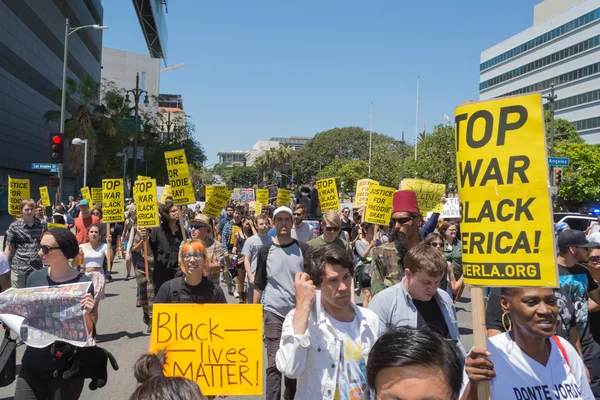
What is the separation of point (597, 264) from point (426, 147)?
3964 centimetres

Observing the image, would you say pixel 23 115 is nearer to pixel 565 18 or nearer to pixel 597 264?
pixel 597 264

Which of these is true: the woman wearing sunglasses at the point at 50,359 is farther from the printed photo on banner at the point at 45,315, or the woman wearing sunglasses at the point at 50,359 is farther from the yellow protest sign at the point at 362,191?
the yellow protest sign at the point at 362,191

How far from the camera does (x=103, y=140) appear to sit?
141ft

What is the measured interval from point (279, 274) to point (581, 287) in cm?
274

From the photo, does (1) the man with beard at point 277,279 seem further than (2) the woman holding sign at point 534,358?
Yes

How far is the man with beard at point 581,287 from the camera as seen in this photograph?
4.59m

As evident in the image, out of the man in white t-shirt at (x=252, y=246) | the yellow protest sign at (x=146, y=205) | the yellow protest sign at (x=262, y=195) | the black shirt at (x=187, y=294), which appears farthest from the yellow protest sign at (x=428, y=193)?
the yellow protest sign at (x=262, y=195)

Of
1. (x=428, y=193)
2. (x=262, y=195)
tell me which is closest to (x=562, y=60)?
(x=262, y=195)

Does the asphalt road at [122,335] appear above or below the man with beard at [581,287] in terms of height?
below

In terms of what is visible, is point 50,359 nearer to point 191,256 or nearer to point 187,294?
point 187,294

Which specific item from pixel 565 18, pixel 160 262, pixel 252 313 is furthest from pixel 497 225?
pixel 565 18

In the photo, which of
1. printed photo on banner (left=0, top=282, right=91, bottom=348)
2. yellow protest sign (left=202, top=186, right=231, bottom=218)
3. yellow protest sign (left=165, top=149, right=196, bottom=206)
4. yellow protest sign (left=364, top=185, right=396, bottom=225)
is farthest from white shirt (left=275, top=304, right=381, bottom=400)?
yellow protest sign (left=202, top=186, right=231, bottom=218)

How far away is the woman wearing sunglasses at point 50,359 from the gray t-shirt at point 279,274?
2093mm

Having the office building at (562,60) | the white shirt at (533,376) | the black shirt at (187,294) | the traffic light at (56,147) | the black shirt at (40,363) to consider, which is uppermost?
the office building at (562,60)
